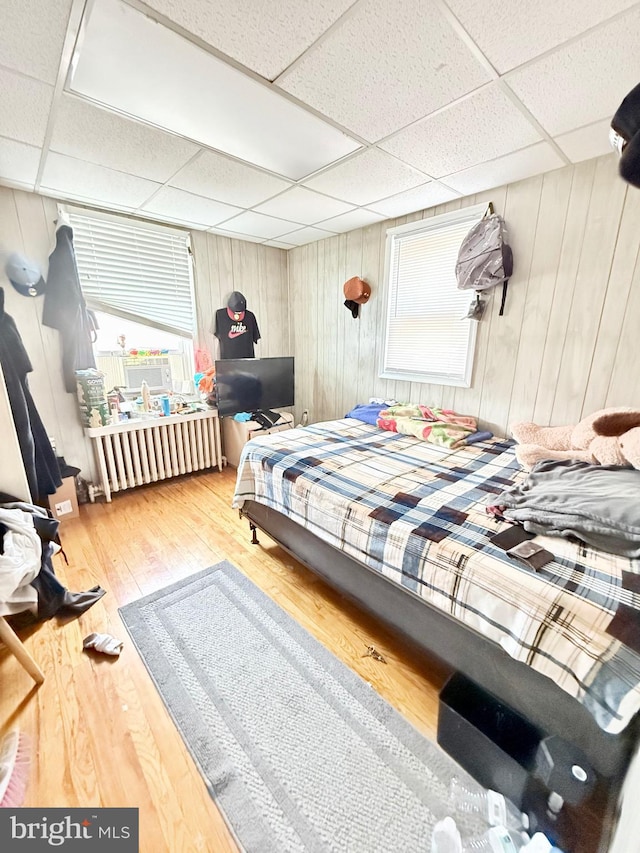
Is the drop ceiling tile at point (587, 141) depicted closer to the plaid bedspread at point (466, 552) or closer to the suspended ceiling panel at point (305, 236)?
the plaid bedspread at point (466, 552)

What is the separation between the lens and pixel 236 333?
3.54 meters

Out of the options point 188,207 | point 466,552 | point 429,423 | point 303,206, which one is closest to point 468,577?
point 466,552

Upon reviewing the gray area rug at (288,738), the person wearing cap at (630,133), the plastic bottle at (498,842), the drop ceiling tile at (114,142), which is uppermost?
the drop ceiling tile at (114,142)

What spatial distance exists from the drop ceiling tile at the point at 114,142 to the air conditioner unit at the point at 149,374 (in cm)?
157

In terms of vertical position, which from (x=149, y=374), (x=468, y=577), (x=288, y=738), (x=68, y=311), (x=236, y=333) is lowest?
(x=288, y=738)

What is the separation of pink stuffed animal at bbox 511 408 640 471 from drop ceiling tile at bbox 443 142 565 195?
1425 millimetres

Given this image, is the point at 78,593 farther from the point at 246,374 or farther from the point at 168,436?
the point at 246,374

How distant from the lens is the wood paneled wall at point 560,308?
73.6 inches

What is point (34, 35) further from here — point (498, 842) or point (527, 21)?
point (498, 842)

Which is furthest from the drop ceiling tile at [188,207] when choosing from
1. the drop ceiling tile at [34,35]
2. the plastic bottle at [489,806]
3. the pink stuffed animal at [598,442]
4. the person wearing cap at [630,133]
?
the plastic bottle at [489,806]

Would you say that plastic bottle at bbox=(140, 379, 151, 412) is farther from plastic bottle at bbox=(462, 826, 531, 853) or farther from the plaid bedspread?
plastic bottle at bbox=(462, 826, 531, 853)

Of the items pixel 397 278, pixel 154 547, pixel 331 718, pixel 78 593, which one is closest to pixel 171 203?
pixel 397 278

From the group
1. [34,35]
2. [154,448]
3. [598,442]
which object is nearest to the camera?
[34,35]

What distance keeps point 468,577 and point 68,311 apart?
3.13m
